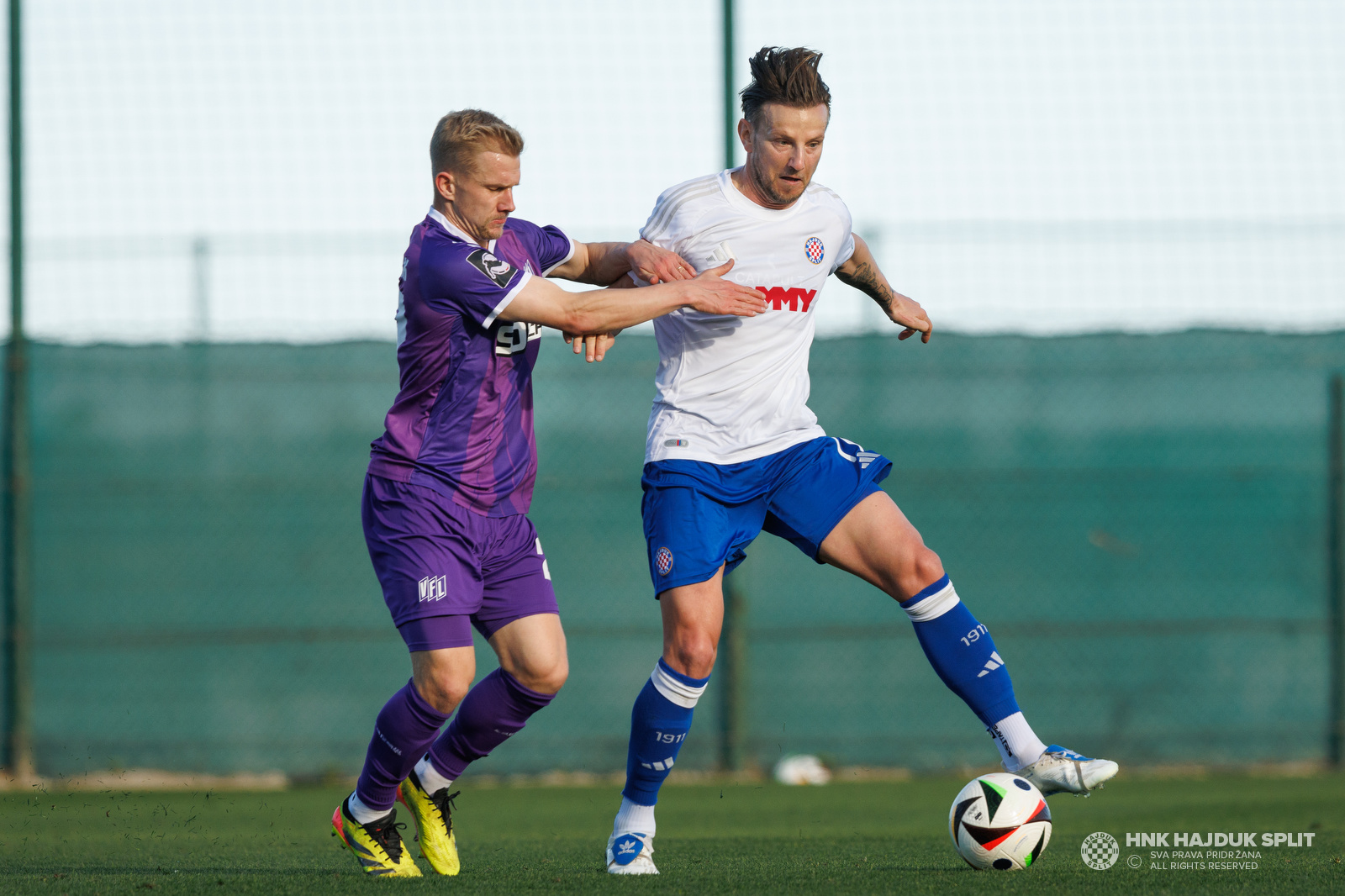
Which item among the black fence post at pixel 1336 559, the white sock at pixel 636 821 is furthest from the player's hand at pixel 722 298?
the black fence post at pixel 1336 559

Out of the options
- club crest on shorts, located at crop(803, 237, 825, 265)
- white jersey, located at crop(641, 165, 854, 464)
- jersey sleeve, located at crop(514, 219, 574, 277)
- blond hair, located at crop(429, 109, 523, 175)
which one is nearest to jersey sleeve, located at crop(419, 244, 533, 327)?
blond hair, located at crop(429, 109, 523, 175)

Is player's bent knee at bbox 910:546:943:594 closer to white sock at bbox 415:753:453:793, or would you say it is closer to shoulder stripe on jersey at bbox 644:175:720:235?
shoulder stripe on jersey at bbox 644:175:720:235

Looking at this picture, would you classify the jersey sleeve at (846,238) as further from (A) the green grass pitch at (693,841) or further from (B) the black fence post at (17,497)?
(B) the black fence post at (17,497)

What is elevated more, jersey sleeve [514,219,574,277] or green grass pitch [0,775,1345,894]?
jersey sleeve [514,219,574,277]

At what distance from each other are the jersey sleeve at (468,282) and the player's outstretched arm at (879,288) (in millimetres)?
1319

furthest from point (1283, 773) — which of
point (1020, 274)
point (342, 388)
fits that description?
point (342, 388)

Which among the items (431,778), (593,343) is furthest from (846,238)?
(431,778)

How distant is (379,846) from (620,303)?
186cm

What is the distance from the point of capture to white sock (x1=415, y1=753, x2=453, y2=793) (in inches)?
181

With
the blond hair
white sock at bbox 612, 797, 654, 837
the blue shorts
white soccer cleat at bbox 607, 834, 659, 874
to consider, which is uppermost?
the blond hair

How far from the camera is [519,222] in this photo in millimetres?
4695

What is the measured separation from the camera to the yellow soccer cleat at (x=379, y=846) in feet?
14.4

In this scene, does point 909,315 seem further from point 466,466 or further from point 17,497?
point 17,497

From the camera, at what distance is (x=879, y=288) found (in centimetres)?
508
